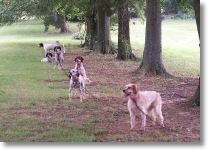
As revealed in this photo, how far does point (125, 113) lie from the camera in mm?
9406

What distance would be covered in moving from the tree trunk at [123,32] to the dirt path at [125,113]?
790cm

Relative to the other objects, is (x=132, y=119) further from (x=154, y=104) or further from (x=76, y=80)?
(x=76, y=80)

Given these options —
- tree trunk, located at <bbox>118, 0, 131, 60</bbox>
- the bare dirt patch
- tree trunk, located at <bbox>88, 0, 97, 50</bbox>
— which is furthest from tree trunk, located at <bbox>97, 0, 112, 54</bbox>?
the bare dirt patch

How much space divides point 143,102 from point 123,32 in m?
15.9

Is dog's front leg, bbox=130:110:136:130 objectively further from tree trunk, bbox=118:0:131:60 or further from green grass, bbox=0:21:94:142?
tree trunk, bbox=118:0:131:60

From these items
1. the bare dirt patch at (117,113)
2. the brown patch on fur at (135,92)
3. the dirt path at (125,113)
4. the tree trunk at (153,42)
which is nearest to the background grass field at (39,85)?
the bare dirt patch at (117,113)

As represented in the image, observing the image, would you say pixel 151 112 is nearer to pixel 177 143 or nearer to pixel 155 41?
pixel 177 143

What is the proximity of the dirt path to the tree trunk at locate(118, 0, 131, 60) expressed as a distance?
7.90 meters

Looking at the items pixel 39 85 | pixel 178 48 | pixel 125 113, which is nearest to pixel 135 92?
pixel 125 113

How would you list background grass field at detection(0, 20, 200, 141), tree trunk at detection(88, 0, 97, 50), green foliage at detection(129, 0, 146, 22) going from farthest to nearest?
tree trunk at detection(88, 0, 97, 50) < green foliage at detection(129, 0, 146, 22) < background grass field at detection(0, 20, 200, 141)

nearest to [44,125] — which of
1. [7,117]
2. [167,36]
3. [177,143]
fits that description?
[7,117]

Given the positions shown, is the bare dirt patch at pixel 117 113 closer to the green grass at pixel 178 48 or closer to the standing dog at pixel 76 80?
the standing dog at pixel 76 80

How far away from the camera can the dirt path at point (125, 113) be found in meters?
7.18

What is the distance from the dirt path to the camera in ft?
23.5
